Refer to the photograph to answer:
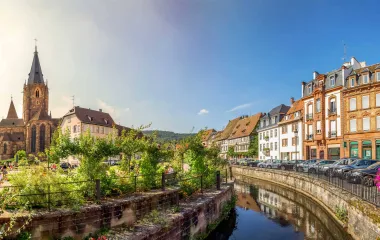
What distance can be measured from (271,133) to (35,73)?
72.7m

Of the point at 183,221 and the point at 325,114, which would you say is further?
the point at 325,114

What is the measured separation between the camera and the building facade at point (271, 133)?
52.7 meters

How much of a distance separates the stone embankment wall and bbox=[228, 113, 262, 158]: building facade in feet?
106

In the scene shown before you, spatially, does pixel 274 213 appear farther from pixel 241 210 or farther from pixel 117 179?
pixel 117 179

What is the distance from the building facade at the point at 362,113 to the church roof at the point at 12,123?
85668mm

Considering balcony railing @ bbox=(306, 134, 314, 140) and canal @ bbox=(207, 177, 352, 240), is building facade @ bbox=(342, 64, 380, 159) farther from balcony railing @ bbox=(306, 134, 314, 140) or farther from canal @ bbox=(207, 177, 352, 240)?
canal @ bbox=(207, 177, 352, 240)

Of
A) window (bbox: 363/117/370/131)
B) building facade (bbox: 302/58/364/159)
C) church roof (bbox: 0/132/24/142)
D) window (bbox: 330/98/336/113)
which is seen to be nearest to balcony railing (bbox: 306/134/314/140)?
building facade (bbox: 302/58/364/159)

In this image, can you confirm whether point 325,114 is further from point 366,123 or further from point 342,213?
point 342,213

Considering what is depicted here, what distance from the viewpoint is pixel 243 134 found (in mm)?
66062

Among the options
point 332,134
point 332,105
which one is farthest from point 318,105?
point 332,134

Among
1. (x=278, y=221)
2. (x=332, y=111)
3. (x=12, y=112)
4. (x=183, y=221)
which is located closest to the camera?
(x=183, y=221)

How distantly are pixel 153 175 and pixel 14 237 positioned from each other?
23.5 feet

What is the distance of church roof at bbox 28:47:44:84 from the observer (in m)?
86.4

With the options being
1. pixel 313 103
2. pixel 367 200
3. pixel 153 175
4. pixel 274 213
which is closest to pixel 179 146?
pixel 153 175
